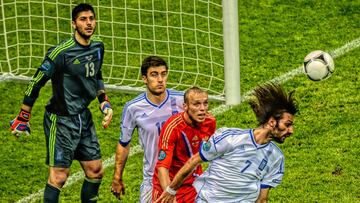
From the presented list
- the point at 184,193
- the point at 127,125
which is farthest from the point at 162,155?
the point at 127,125

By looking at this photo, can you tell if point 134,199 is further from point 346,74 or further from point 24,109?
point 346,74

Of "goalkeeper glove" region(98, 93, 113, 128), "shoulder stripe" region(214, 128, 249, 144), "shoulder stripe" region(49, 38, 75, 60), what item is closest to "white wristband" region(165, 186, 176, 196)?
"shoulder stripe" region(214, 128, 249, 144)

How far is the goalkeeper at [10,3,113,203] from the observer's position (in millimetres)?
11062

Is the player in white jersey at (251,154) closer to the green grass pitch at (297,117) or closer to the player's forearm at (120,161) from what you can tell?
the player's forearm at (120,161)

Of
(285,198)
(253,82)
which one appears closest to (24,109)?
(285,198)

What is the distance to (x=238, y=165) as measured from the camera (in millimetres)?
9047

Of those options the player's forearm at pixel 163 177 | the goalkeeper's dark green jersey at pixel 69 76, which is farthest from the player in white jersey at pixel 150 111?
the goalkeeper's dark green jersey at pixel 69 76

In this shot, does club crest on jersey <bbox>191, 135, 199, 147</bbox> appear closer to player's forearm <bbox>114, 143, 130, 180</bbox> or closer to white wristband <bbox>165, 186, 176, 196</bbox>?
white wristband <bbox>165, 186, 176, 196</bbox>

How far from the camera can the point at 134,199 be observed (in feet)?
39.4

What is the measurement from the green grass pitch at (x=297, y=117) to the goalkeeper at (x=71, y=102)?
0.89 meters

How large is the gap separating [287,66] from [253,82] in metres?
0.56

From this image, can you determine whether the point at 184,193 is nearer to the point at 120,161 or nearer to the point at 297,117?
the point at 120,161

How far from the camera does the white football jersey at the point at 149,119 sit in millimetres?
10336

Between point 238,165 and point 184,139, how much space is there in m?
0.97
